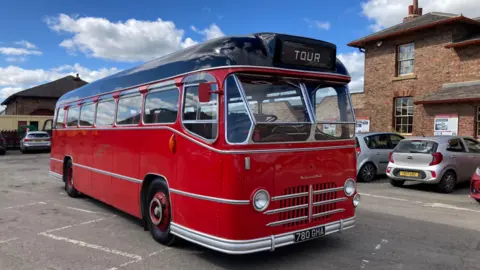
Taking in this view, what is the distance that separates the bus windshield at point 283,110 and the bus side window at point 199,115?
0.21m

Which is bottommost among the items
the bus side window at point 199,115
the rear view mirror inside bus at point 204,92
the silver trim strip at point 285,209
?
the silver trim strip at point 285,209

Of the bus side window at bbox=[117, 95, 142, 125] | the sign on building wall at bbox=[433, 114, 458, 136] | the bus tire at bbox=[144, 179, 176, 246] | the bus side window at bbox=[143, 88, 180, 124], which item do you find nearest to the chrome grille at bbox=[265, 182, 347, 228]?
the bus tire at bbox=[144, 179, 176, 246]

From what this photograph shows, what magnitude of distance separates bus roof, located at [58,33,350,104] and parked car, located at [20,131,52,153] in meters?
23.1

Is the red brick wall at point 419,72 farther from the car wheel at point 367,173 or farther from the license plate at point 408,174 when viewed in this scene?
the license plate at point 408,174

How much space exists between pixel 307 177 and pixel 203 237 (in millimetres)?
1499

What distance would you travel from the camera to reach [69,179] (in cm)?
990

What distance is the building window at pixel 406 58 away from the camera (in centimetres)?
1950

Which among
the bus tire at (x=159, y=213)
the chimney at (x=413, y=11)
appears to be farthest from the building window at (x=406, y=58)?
the bus tire at (x=159, y=213)

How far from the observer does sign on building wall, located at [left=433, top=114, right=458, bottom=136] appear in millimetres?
17109

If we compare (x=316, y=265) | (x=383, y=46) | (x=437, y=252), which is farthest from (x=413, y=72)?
(x=316, y=265)

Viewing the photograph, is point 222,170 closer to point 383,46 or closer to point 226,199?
point 226,199

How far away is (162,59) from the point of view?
20.1ft

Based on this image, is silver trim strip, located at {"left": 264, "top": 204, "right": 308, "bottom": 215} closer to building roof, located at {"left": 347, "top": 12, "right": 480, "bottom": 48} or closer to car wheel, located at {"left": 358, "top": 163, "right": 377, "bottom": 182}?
car wheel, located at {"left": 358, "top": 163, "right": 377, "bottom": 182}

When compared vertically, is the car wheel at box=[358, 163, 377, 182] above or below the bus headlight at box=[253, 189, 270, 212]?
below
